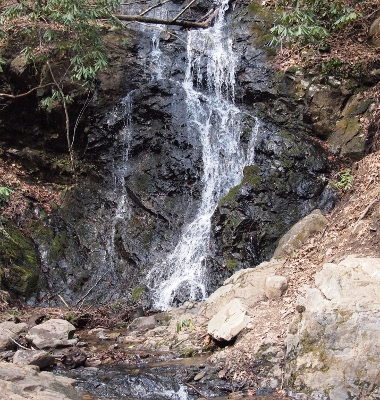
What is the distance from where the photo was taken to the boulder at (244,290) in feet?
19.1

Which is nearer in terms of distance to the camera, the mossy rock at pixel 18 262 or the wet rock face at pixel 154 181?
the mossy rock at pixel 18 262

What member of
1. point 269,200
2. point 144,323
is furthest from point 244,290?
point 269,200

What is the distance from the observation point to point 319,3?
24.5 ft

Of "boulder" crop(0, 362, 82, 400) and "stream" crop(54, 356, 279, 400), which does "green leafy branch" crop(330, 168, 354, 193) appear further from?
"boulder" crop(0, 362, 82, 400)

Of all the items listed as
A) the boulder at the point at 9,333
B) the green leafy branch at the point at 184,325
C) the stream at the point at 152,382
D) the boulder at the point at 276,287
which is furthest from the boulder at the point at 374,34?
the boulder at the point at 9,333

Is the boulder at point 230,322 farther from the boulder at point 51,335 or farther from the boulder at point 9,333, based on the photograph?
the boulder at point 9,333

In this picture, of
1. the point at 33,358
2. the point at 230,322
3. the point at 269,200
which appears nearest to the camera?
the point at 33,358

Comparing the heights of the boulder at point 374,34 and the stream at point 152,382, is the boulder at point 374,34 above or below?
above

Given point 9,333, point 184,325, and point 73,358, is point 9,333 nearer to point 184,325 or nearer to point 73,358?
point 73,358

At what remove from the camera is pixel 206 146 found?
10.7 m

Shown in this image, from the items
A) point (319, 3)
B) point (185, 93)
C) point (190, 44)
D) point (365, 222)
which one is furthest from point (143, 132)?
point (365, 222)

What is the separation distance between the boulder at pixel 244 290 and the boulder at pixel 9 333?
2.75m

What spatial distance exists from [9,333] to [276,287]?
366 centimetres

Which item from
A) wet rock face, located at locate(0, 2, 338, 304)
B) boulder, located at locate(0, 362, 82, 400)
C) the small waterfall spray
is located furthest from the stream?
the small waterfall spray
